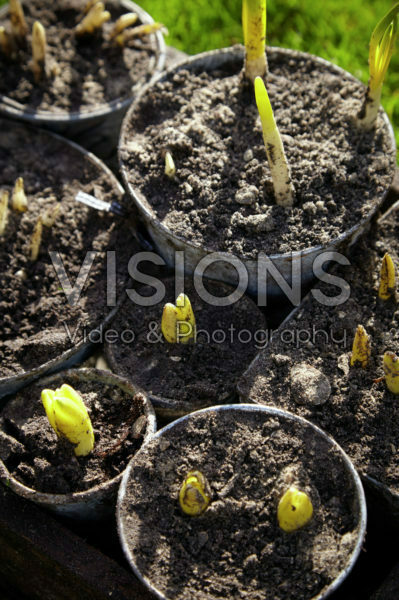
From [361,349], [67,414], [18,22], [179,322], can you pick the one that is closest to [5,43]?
[18,22]

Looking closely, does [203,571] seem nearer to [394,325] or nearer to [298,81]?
[394,325]

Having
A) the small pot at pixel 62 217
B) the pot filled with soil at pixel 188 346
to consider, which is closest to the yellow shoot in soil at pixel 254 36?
the small pot at pixel 62 217

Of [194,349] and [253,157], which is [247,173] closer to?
[253,157]

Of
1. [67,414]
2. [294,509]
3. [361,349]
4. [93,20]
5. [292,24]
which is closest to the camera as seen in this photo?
[294,509]

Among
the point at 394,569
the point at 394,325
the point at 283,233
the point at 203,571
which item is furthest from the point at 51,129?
the point at 394,569

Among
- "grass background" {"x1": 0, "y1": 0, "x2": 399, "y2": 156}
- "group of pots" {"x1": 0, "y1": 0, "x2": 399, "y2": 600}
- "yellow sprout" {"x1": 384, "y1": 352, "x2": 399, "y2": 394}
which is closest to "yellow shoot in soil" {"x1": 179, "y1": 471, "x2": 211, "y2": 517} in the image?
"group of pots" {"x1": 0, "y1": 0, "x2": 399, "y2": 600}

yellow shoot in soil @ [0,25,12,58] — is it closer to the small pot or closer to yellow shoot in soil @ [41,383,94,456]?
the small pot
